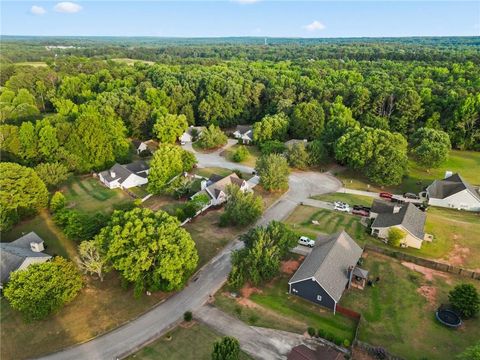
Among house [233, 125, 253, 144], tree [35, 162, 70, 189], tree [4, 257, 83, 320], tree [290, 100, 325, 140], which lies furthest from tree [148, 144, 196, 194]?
tree [290, 100, 325, 140]

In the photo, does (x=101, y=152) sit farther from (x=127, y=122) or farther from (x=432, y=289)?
(x=432, y=289)

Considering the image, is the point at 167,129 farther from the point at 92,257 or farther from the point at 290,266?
the point at 290,266

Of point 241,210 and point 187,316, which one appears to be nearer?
point 187,316

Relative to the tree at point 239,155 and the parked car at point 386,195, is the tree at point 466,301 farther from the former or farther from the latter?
the tree at point 239,155

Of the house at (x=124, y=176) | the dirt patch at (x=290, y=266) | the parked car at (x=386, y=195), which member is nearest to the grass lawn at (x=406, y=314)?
the dirt patch at (x=290, y=266)

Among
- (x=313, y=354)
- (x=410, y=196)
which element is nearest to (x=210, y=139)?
(x=410, y=196)

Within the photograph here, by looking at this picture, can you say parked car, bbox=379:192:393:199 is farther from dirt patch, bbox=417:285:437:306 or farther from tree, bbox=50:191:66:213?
tree, bbox=50:191:66:213
